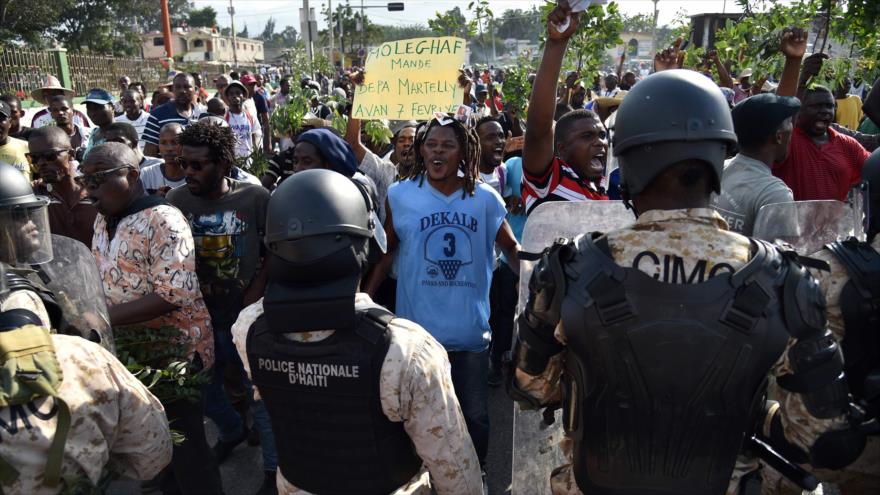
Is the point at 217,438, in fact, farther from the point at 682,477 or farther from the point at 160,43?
the point at 160,43

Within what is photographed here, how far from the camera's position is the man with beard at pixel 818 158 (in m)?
3.94

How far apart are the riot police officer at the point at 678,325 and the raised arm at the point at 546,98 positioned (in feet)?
2.98

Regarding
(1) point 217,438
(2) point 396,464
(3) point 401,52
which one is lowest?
(1) point 217,438

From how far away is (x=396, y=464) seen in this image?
192 cm

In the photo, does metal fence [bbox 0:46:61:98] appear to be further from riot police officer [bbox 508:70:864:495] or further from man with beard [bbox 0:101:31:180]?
riot police officer [bbox 508:70:864:495]

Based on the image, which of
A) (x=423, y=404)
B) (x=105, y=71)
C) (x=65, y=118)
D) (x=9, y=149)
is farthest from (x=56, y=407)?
(x=105, y=71)

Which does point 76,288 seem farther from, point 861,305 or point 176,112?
point 176,112

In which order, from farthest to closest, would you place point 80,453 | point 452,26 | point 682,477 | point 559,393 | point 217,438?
point 452,26 < point 217,438 < point 559,393 < point 80,453 < point 682,477

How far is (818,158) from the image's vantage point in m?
3.98

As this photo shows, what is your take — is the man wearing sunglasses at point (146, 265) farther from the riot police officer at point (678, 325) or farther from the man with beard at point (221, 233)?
the riot police officer at point (678, 325)

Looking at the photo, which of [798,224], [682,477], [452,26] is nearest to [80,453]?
[682,477]

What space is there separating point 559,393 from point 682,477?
41 cm

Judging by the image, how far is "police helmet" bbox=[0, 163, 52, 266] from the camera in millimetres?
1984

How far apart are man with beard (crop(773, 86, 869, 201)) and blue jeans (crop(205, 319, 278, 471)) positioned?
10.9 feet
